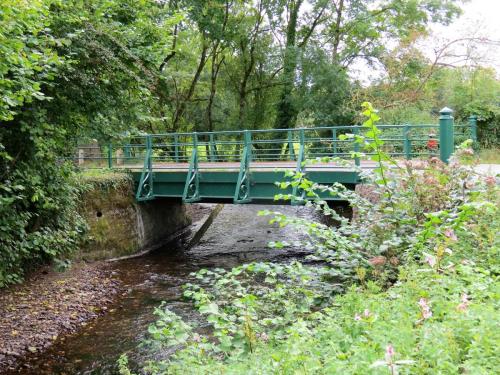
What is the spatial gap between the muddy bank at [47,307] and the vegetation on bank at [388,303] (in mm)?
4204

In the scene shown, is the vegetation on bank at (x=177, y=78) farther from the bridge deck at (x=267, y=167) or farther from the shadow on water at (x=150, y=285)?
the bridge deck at (x=267, y=167)

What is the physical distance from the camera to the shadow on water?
22.0 feet

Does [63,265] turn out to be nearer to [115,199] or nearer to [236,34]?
[115,199]

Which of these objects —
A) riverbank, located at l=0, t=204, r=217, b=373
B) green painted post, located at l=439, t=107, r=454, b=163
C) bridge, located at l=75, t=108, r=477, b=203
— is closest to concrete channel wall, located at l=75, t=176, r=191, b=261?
bridge, located at l=75, t=108, r=477, b=203

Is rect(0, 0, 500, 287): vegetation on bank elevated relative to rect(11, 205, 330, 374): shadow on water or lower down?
elevated

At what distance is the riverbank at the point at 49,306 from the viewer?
7055mm

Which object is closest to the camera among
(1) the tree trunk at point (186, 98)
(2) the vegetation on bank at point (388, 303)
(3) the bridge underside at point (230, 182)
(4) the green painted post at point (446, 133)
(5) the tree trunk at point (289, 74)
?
(2) the vegetation on bank at point (388, 303)

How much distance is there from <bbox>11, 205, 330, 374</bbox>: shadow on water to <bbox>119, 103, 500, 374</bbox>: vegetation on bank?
11.2 feet

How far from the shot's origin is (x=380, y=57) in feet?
67.2

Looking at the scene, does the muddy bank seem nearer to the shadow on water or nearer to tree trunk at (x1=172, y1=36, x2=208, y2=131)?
the shadow on water

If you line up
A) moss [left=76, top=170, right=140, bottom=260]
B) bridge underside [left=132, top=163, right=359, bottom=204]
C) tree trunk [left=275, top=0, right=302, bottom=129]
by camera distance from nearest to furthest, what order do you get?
bridge underside [left=132, top=163, right=359, bottom=204] → moss [left=76, top=170, right=140, bottom=260] → tree trunk [left=275, top=0, right=302, bottom=129]

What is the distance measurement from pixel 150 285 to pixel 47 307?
2.47m

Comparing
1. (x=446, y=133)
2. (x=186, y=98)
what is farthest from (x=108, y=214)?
(x=186, y=98)

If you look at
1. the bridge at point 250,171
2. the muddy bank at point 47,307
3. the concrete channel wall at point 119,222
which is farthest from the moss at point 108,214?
the muddy bank at point 47,307
